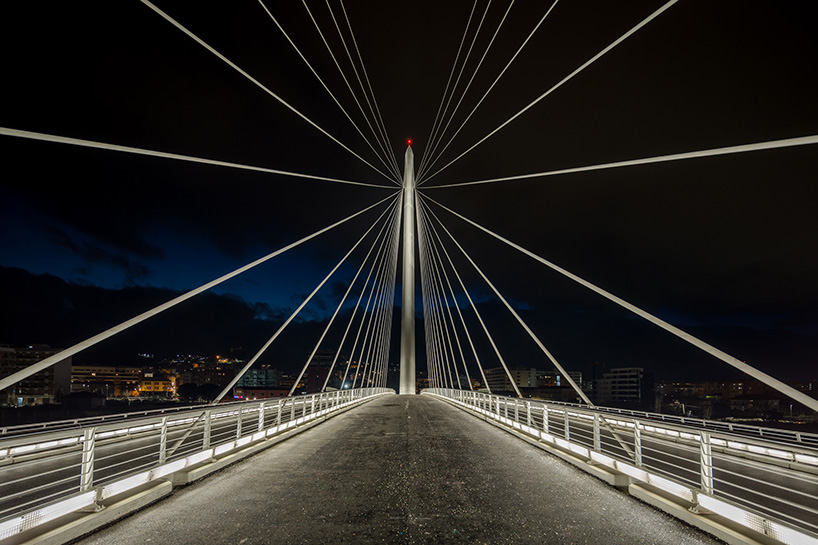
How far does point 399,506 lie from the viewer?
20.7ft

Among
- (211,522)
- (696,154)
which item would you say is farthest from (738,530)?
(211,522)

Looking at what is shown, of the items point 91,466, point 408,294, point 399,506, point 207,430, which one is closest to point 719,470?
point 399,506

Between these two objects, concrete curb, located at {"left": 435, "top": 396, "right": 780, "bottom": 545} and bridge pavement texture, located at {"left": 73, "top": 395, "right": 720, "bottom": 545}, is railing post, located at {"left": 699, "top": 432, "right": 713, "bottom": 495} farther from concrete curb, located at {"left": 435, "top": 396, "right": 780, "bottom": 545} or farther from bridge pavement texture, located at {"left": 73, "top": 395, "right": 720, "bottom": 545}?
bridge pavement texture, located at {"left": 73, "top": 395, "right": 720, "bottom": 545}


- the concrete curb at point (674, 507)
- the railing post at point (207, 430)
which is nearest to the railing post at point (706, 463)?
the concrete curb at point (674, 507)

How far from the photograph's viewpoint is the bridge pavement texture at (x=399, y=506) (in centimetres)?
520

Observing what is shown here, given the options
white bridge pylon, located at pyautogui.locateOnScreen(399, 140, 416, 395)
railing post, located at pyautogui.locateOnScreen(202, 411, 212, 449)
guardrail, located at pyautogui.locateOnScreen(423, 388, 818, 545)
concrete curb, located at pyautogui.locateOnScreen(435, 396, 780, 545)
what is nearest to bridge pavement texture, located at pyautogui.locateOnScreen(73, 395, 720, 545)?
concrete curb, located at pyautogui.locateOnScreen(435, 396, 780, 545)

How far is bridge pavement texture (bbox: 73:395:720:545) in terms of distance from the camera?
5199 mm

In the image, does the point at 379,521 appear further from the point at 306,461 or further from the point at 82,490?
the point at 306,461

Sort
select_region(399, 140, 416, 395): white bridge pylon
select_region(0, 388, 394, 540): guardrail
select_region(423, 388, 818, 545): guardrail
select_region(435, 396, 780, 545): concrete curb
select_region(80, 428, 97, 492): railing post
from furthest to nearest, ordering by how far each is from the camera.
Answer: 1. select_region(399, 140, 416, 395): white bridge pylon
2. select_region(80, 428, 97, 492): railing post
3. select_region(0, 388, 394, 540): guardrail
4. select_region(435, 396, 780, 545): concrete curb
5. select_region(423, 388, 818, 545): guardrail

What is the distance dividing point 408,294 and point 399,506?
43160 mm

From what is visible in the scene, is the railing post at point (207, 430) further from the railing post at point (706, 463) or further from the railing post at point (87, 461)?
the railing post at point (706, 463)

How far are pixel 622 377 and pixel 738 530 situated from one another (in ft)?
576

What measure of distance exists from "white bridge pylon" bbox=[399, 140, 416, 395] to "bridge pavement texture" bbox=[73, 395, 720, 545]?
3844 centimetres

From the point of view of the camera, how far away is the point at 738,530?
16.9ft
